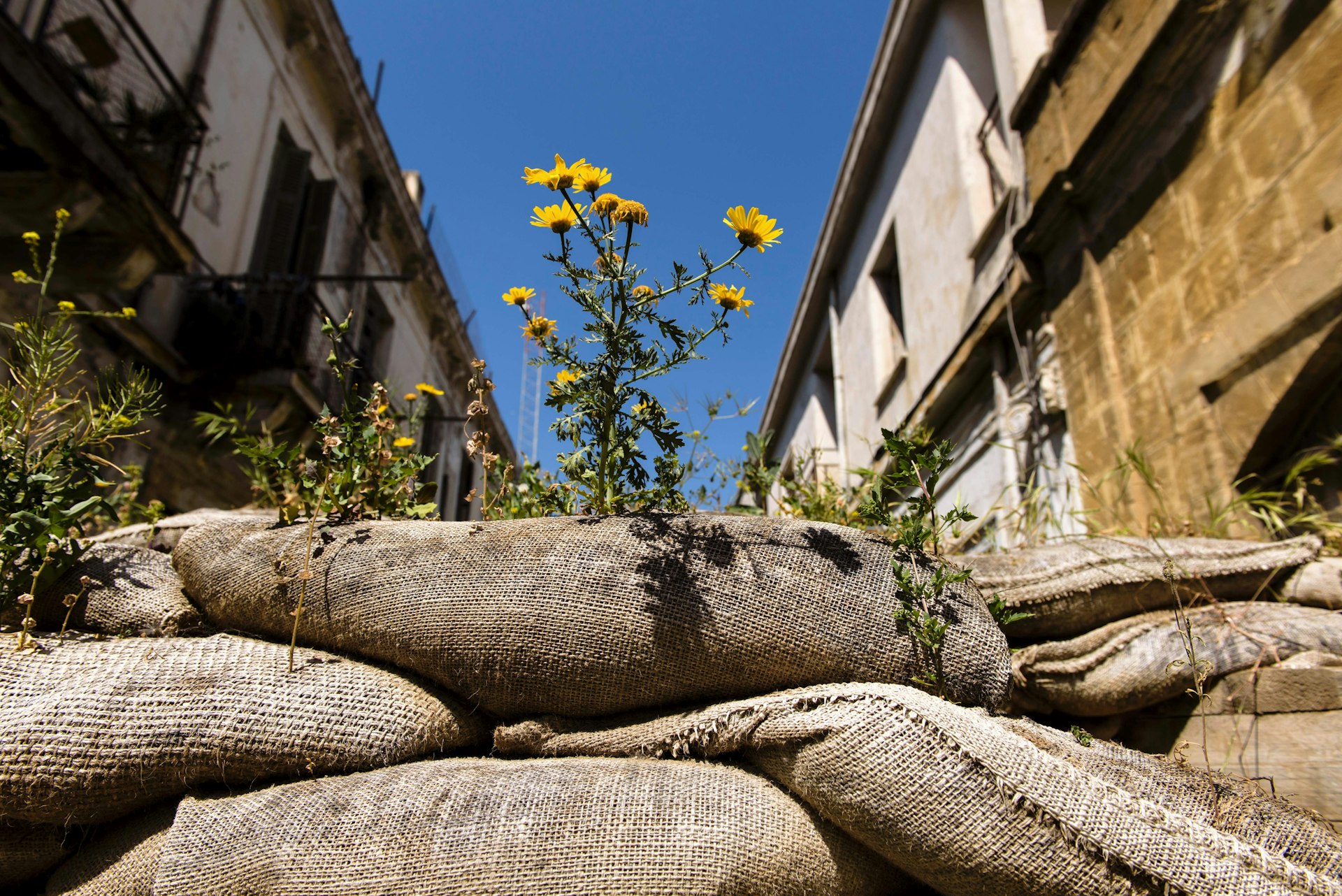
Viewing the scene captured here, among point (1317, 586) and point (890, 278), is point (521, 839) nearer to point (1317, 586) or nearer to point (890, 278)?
point (1317, 586)

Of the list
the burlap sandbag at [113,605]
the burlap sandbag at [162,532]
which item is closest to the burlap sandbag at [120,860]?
the burlap sandbag at [113,605]

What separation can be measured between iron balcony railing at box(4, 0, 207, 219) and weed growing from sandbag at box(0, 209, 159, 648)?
4623mm

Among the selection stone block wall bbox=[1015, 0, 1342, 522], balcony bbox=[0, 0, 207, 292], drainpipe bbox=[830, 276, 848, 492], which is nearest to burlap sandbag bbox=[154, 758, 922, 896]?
stone block wall bbox=[1015, 0, 1342, 522]

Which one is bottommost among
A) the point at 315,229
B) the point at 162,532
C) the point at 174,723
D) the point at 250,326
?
the point at 174,723

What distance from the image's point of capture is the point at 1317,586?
1886mm

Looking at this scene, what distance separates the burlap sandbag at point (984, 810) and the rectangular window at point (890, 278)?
6920 mm

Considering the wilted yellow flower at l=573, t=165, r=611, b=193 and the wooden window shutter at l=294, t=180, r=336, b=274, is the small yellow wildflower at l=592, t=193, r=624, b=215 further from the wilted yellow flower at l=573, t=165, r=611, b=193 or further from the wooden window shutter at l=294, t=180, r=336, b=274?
the wooden window shutter at l=294, t=180, r=336, b=274

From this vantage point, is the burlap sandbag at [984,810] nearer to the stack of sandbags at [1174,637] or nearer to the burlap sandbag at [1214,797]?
the burlap sandbag at [1214,797]

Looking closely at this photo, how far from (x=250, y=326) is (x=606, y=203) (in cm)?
686

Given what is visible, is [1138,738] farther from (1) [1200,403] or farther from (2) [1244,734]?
(1) [1200,403]

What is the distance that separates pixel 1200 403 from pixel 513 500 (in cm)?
280

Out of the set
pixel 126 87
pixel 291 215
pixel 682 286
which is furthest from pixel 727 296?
pixel 291 215

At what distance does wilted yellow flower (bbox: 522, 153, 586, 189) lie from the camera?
1.63 m

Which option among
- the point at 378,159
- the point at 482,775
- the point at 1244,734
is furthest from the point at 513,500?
the point at 378,159
